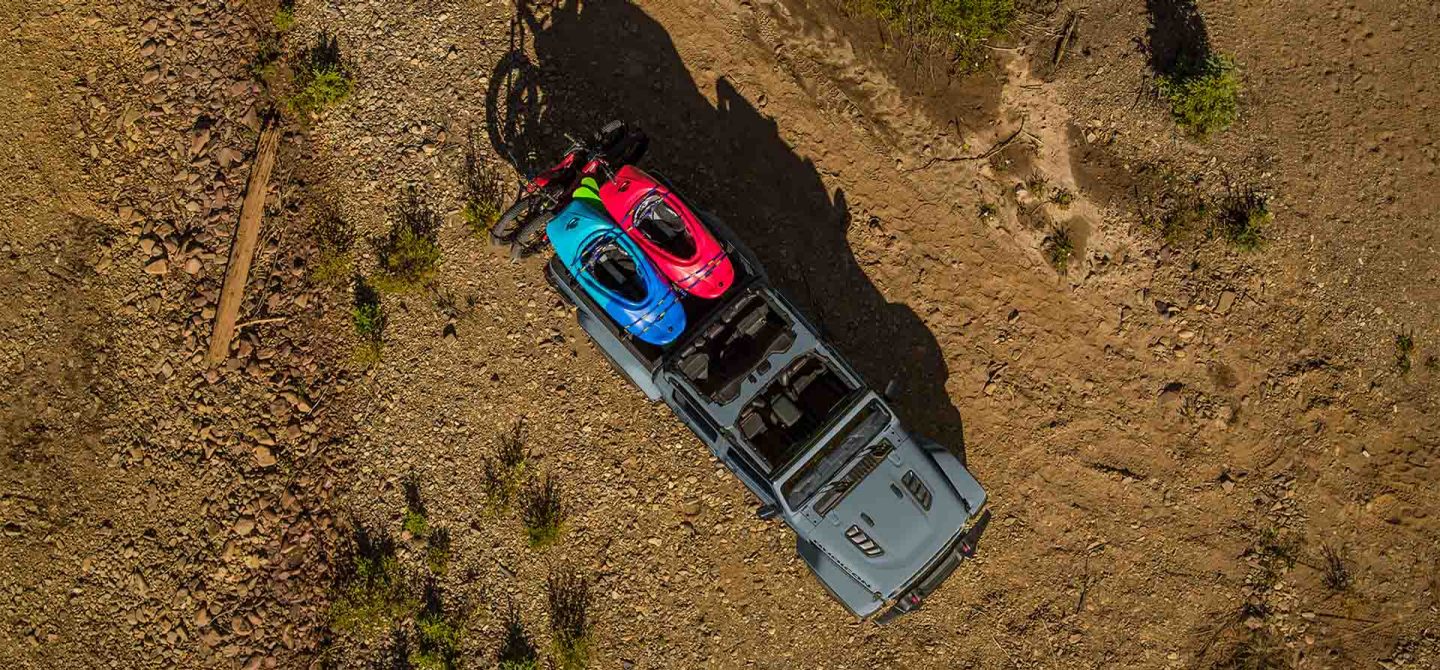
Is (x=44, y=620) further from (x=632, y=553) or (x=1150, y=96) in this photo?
(x=1150, y=96)

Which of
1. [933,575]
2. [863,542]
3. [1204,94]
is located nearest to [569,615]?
[863,542]

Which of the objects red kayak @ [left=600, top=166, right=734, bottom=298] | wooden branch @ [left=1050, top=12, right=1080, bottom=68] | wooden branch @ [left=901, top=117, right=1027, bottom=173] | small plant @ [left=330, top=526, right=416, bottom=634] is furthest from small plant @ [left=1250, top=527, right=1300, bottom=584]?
small plant @ [left=330, top=526, right=416, bottom=634]

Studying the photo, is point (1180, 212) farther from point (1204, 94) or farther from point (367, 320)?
point (367, 320)

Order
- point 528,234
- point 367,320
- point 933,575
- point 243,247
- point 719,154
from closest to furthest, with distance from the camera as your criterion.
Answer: point 933,575 → point 528,234 → point 367,320 → point 719,154 → point 243,247

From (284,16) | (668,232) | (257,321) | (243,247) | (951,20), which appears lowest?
(257,321)

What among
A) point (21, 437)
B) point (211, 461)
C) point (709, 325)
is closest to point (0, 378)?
point (21, 437)

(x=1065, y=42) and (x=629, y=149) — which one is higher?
(x=1065, y=42)

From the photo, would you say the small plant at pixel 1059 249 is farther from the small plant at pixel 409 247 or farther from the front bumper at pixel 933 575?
the small plant at pixel 409 247
